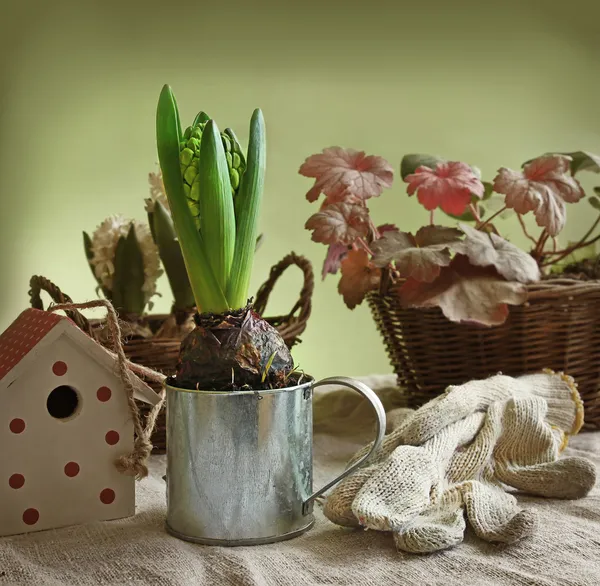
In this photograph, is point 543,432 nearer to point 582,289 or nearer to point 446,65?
point 582,289

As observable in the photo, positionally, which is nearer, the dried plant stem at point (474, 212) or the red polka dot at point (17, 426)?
the red polka dot at point (17, 426)

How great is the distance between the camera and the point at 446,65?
1911mm

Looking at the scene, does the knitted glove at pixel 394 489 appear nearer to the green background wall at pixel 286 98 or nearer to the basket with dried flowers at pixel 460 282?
the basket with dried flowers at pixel 460 282

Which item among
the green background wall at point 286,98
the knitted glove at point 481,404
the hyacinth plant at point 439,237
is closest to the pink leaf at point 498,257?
the hyacinth plant at point 439,237

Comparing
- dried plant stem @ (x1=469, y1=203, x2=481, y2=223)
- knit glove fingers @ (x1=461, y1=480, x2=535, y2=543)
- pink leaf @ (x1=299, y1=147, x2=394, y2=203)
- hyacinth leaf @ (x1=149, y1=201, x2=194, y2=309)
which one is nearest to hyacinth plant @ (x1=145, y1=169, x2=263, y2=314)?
hyacinth leaf @ (x1=149, y1=201, x2=194, y2=309)

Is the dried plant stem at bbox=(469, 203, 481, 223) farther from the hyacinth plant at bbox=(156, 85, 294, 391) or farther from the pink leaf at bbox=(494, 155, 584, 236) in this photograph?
the hyacinth plant at bbox=(156, 85, 294, 391)

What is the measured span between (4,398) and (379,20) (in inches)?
57.1

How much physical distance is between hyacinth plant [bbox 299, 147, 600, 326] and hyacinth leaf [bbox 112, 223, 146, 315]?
213mm

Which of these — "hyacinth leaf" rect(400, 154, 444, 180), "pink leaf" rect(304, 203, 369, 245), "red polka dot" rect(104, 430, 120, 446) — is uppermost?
"hyacinth leaf" rect(400, 154, 444, 180)

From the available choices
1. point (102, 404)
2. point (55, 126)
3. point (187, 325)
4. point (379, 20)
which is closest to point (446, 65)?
point (379, 20)

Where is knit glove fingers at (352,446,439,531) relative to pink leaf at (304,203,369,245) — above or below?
below

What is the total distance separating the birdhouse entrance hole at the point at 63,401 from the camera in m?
0.73

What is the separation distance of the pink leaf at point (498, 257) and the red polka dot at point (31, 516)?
54cm

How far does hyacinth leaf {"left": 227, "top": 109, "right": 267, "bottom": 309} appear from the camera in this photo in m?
0.68
